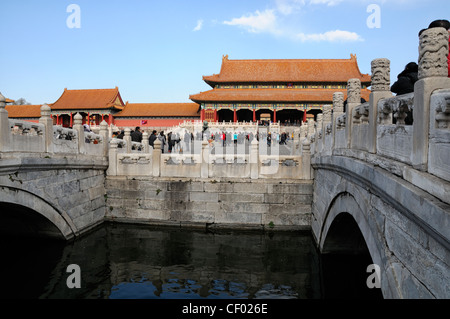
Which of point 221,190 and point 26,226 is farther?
point 221,190

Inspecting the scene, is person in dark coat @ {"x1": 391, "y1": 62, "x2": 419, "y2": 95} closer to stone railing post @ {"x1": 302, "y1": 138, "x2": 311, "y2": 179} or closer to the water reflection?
the water reflection

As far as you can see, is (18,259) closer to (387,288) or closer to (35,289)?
(35,289)

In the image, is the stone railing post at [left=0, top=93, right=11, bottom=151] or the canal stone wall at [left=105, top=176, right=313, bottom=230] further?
the canal stone wall at [left=105, top=176, right=313, bottom=230]

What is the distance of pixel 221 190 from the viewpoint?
9.69m

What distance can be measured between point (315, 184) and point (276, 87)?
26.4m

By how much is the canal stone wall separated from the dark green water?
0.45 meters

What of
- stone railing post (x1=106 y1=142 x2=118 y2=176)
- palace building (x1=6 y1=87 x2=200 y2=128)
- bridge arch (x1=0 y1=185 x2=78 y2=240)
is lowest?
bridge arch (x1=0 y1=185 x2=78 y2=240)

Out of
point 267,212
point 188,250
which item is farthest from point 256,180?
point 188,250

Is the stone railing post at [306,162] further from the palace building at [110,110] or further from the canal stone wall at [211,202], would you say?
the palace building at [110,110]

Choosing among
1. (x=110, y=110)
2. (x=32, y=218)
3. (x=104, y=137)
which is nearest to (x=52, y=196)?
(x=32, y=218)

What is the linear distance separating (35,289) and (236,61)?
1334 inches

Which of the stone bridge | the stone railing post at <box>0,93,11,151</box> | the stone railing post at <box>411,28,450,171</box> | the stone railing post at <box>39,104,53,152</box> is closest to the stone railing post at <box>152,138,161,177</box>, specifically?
the stone bridge

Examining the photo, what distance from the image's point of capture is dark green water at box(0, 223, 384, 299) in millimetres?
6324

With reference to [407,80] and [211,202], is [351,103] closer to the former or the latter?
[407,80]
